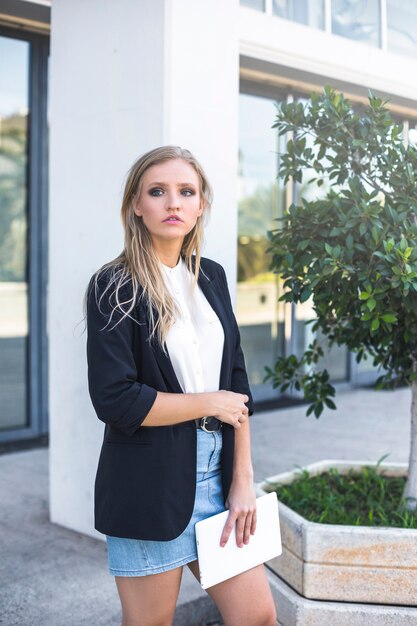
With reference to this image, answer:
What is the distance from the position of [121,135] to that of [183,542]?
A: 6.68ft

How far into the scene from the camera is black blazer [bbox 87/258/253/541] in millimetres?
1762

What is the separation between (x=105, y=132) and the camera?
3340 millimetres

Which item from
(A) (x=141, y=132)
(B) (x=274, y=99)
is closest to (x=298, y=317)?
(B) (x=274, y=99)

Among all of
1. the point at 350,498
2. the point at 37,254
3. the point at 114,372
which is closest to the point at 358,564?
the point at 350,498

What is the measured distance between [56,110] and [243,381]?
208 cm

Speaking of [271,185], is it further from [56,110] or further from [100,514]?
[100,514]

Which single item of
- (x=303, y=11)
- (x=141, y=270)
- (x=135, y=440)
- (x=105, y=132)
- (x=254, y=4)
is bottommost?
(x=135, y=440)

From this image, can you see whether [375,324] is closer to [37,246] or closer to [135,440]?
[135,440]

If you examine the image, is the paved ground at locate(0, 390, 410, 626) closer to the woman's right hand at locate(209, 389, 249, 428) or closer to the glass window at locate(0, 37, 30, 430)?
the glass window at locate(0, 37, 30, 430)

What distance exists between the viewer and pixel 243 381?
6.85ft

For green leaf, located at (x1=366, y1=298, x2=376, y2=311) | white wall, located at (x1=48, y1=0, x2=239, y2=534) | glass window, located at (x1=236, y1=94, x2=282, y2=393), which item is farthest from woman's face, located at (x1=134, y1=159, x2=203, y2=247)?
glass window, located at (x1=236, y1=94, x2=282, y2=393)

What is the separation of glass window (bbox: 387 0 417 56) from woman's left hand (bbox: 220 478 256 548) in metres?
5.19

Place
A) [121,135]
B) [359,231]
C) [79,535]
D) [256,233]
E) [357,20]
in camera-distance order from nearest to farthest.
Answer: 1. [359,231]
2. [121,135]
3. [79,535]
4. [357,20]
5. [256,233]

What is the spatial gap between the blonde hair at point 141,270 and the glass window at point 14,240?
3.56m
